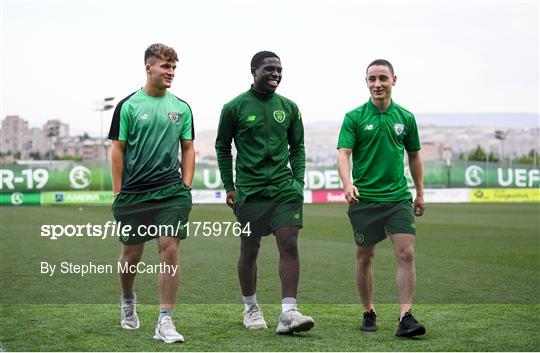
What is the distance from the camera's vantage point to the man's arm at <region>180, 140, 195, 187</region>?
6383 mm

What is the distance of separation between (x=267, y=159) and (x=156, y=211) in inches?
37.5

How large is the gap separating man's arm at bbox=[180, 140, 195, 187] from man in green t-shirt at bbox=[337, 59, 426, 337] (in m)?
1.12

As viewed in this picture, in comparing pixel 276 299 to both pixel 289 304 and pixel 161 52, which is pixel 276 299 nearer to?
pixel 289 304

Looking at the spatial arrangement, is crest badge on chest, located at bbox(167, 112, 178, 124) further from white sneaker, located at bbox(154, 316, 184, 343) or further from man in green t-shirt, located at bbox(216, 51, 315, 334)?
white sneaker, located at bbox(154, 316, 184, 343)

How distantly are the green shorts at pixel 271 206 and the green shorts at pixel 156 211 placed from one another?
529 mm

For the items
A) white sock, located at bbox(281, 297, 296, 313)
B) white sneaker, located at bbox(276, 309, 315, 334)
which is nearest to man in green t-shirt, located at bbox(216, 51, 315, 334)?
white sock, located at bbox(281, 297, 296, 313)

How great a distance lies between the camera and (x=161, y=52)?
627 cm

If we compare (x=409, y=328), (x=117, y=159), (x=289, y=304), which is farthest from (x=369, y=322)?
(x=117, y=159)

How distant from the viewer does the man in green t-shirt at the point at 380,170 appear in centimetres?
650

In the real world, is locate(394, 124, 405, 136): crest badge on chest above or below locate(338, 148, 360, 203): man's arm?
above

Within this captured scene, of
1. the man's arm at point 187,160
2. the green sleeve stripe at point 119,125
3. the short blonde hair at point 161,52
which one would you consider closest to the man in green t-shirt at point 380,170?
the man's arm at point 187,160

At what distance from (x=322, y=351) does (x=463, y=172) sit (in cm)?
4190

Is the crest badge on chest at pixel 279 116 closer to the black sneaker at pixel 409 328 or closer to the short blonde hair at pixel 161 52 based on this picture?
the short blonde hair at pixel 161 52

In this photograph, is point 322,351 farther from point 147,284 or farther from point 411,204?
point 147,284
